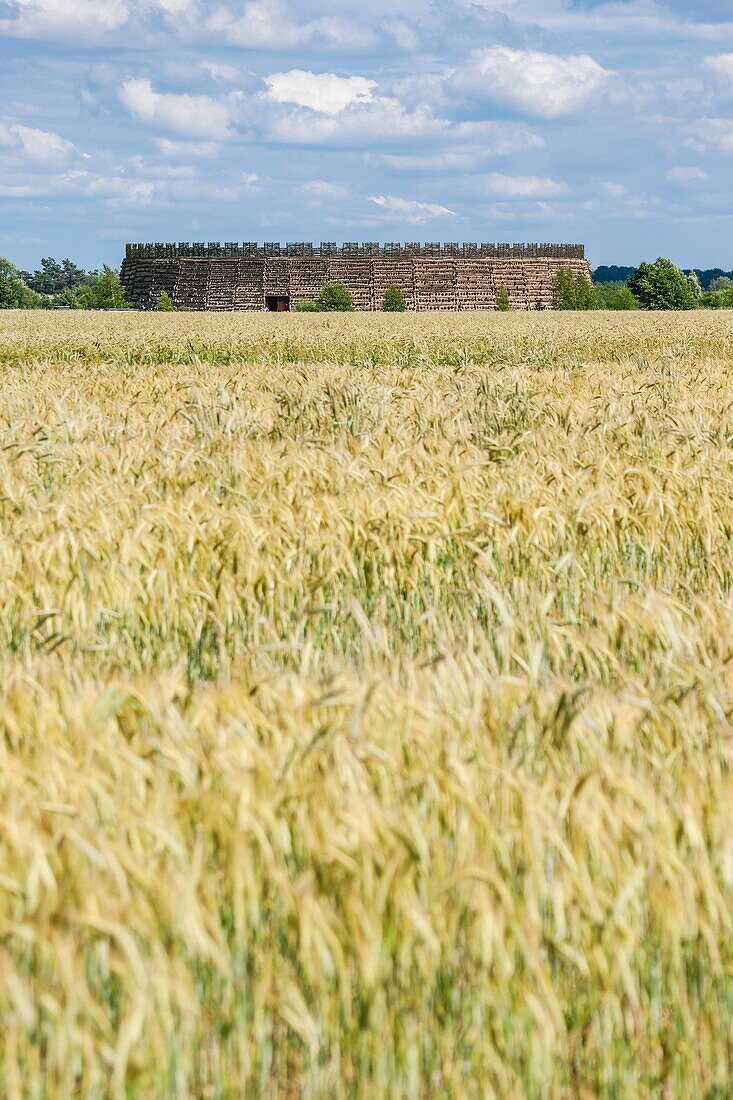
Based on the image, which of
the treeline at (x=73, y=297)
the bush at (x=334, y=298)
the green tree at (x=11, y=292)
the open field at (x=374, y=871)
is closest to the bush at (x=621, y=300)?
the bush at (x=334, y=298)

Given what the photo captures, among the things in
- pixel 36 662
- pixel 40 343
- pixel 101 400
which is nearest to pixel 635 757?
pixel 36 662

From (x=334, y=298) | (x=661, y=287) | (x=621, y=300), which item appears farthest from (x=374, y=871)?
(x=661, y=287)

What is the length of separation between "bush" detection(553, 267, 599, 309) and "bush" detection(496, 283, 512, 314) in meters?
3.86

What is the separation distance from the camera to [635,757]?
2516mm

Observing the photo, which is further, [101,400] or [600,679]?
[101,400]

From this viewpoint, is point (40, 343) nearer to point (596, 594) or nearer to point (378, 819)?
point (596, 594)

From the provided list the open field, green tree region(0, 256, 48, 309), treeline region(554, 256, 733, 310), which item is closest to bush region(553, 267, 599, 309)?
treeline region(554, 256, 733, 310)

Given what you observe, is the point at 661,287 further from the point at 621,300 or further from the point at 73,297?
the point at 73,297

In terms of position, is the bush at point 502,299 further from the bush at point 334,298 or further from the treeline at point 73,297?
the treeline at point 73,297

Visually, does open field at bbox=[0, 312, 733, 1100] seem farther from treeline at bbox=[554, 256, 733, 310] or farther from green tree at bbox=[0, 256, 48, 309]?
green tree at bbox=[0, 256, 48, 309]

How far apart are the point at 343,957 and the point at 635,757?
90 centimetres

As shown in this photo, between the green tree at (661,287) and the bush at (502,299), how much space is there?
1037cm

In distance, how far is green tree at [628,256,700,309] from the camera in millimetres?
98750

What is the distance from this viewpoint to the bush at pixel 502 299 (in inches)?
3829
